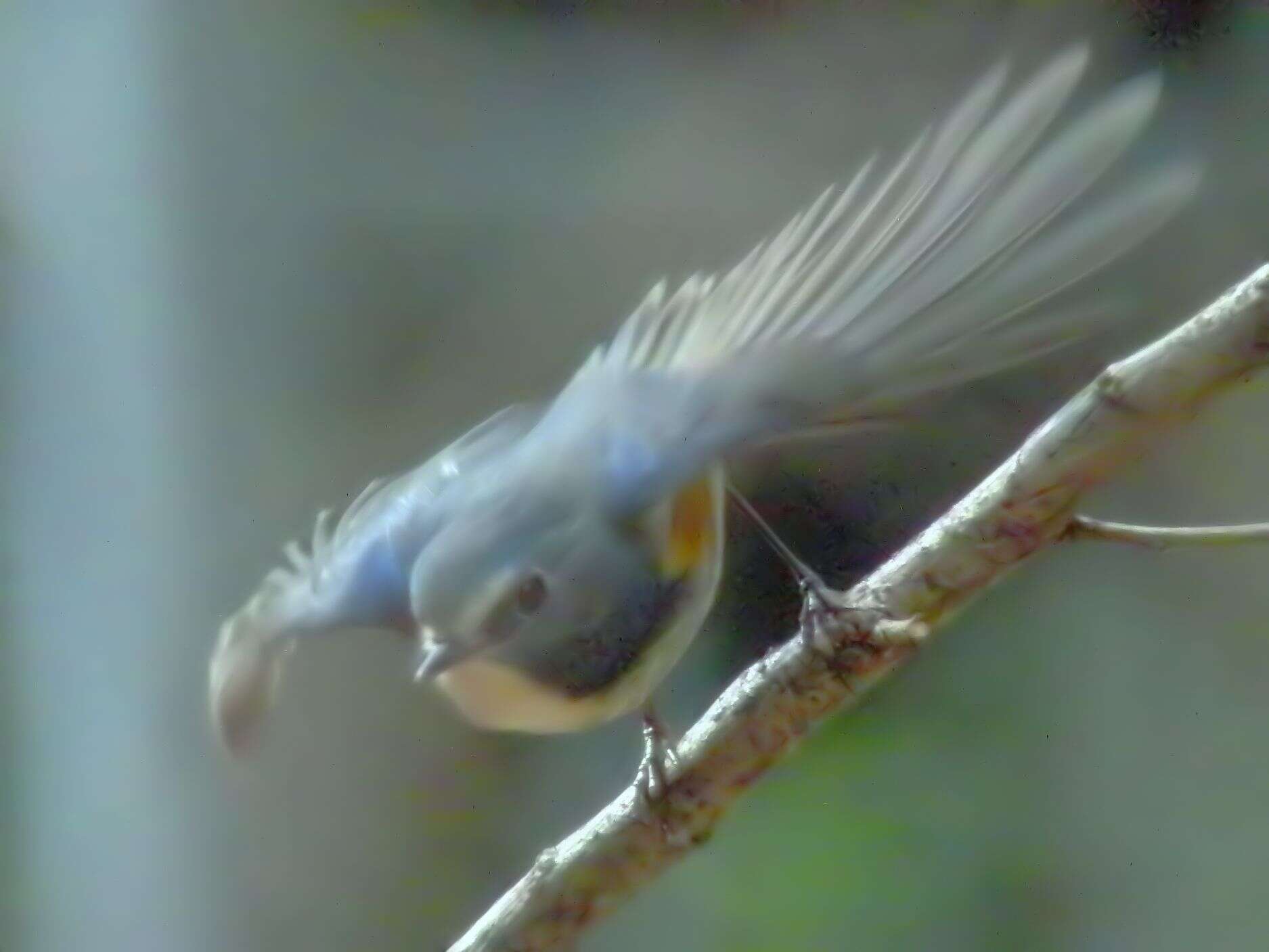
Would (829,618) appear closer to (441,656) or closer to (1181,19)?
(441,656)

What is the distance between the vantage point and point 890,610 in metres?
0.46

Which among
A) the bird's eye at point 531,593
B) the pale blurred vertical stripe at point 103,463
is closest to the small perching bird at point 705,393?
the bird's eye at point 531,593

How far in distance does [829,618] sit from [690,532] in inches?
2.5

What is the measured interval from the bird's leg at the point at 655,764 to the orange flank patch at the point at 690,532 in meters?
0.06

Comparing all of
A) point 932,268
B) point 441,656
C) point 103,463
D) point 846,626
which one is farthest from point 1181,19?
point 103,463

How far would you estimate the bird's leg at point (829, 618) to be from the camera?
449 millimetres

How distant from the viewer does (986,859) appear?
566 millimetres

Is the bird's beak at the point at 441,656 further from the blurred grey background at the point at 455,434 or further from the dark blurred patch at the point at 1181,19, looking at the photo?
the dark blurred patch at the point at 1181,19

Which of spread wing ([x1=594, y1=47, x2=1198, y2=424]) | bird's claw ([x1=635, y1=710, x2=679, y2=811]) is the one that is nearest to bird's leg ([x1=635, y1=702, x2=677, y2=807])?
bird's claw ([x1=635, y1=710, x2=679, y2=811])

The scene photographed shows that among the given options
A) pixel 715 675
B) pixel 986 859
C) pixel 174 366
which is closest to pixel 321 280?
pixel 174 366

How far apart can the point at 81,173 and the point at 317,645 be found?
0.25m

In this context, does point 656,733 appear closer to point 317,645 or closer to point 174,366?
point 317,645

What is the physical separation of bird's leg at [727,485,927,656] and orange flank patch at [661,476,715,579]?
12 millimetres

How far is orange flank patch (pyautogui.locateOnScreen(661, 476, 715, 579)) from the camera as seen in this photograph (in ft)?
1.53
